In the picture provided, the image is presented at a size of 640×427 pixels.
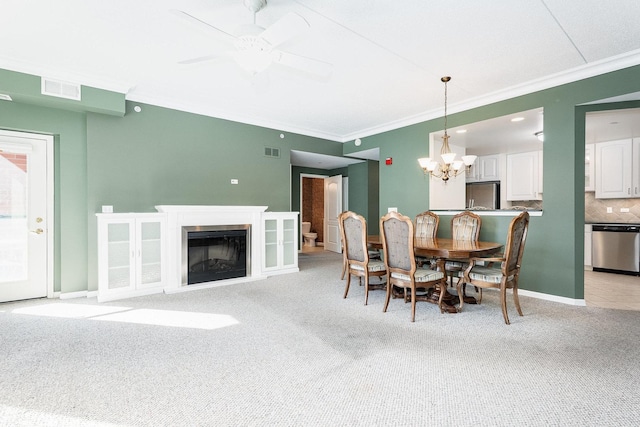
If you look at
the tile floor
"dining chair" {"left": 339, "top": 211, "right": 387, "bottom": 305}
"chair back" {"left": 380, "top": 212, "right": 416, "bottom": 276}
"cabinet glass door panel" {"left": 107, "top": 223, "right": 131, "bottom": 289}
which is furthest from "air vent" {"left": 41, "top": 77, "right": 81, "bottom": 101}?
the tile floor

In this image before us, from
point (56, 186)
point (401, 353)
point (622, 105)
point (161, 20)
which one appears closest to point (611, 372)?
point (401, 353)

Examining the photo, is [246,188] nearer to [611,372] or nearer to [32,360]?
[32,360]

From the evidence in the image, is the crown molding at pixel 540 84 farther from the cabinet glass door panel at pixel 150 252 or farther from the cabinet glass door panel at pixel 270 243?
the cabinet glass door panel at pixel 150 252

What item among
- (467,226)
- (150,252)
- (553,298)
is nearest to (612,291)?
(553,298)

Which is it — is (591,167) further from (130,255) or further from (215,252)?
(130,255)

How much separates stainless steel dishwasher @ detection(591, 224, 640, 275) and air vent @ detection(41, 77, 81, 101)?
820 cm

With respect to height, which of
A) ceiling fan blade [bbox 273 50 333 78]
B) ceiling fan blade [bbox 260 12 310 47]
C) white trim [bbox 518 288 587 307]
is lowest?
white trim [bbox 518 288 587 307]

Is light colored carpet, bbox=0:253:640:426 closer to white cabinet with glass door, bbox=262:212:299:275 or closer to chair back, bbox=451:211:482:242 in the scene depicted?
chair back, bbox=451:211:482:242

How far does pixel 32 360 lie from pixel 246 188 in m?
3.44

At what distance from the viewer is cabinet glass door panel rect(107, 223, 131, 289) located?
12.2 feet

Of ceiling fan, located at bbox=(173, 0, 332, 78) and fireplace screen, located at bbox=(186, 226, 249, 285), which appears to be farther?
fireplace screen, located at bbox=(186, 226, 249, 285)

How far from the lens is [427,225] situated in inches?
171

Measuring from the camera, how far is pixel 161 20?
2.50m

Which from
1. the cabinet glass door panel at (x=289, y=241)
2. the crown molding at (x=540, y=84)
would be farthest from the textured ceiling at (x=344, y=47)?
the cabinet glass door panel at (x=289, y=241)
